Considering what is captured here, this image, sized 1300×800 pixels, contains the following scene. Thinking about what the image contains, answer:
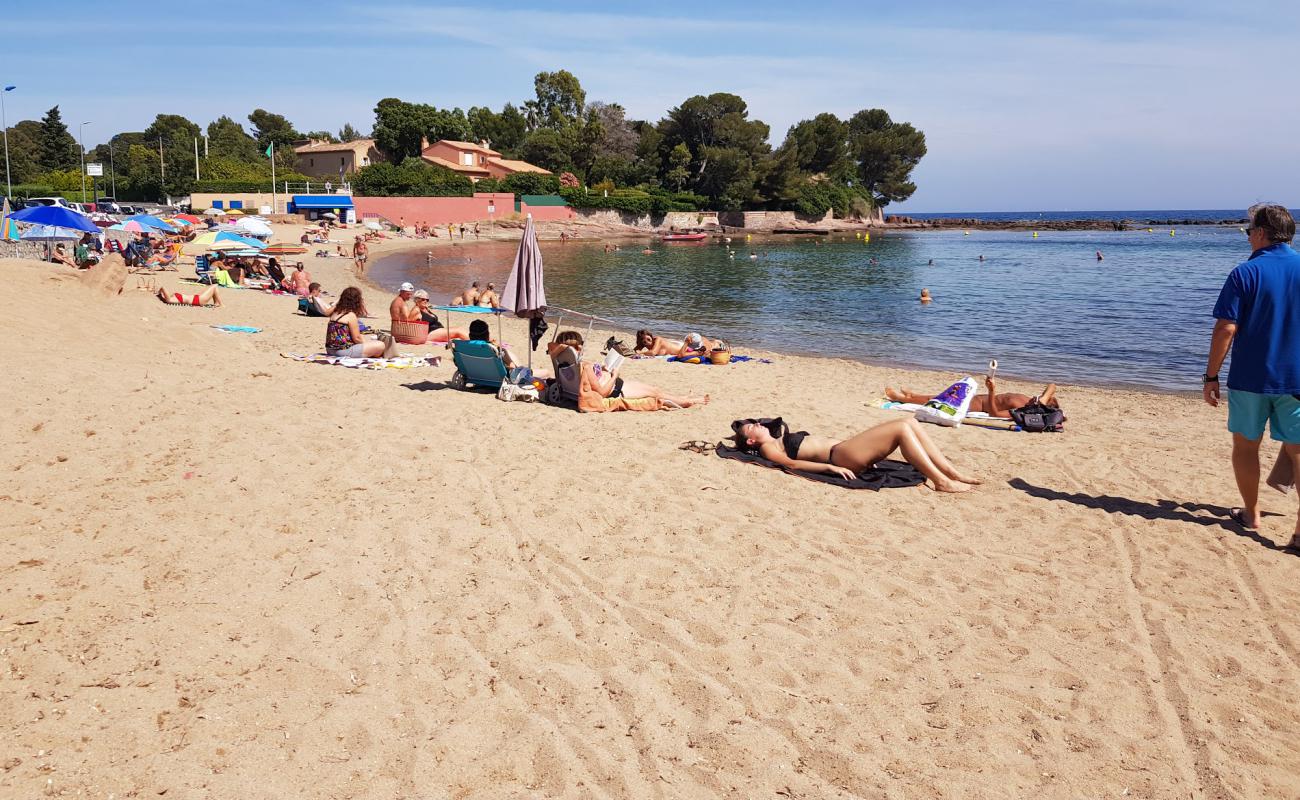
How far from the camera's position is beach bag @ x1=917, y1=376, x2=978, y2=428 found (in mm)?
8695

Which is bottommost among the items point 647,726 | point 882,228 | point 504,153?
point 647,726

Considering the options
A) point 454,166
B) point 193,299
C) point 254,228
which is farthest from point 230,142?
point 193,299

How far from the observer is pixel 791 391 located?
10602 millimetres

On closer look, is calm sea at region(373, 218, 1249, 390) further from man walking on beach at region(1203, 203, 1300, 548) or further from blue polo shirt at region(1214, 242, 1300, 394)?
blue polo shirt at region(1214, 242, 1300, 394)

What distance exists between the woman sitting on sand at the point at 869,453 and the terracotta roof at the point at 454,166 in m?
69.0

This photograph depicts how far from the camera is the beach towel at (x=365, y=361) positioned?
10320mm

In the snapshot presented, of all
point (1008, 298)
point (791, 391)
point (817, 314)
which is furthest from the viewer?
point (1008, 298)

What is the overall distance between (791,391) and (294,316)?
1002 centimetres

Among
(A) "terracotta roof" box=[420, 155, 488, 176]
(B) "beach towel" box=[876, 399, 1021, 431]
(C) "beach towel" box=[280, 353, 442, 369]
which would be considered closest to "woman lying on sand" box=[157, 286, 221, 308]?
(C) "beach towel" box=[280, 353, 442, 369]

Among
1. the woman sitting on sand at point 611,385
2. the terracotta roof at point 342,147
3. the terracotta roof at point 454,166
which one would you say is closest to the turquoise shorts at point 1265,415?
the woman sitting on sand at point 611,385

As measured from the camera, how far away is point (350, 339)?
10758 mm

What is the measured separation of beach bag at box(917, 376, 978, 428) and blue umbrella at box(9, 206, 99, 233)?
19.0 meters

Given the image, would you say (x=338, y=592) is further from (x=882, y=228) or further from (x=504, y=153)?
(x=882, y=228)

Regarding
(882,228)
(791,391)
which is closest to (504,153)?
(882,228)
